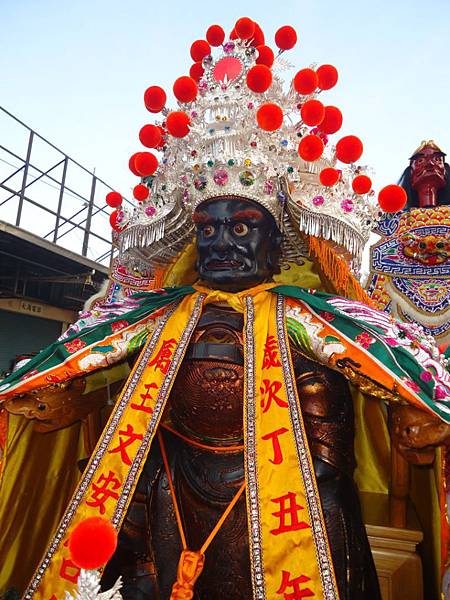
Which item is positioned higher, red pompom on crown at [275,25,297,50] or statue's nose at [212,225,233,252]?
red pompom on crown at [275,25,297,50]

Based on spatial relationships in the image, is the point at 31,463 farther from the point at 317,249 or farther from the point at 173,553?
the point at 317,249

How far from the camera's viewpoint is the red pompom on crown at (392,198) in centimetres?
214

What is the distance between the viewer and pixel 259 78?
2.07m

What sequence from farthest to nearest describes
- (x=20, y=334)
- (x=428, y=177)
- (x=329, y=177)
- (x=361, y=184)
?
(x=20, y=334) < (x=428, y=177) < (x=361, y=184) < (x=329, y=177)

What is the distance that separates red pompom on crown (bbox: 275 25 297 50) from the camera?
2532 millimetres

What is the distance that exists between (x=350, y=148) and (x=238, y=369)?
1.21 m

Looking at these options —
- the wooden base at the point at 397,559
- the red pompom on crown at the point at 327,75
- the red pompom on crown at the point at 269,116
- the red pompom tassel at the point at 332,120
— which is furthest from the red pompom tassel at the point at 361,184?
the wooden base at the point at 397,559

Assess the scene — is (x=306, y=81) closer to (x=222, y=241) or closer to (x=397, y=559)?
(x=222, y=241)

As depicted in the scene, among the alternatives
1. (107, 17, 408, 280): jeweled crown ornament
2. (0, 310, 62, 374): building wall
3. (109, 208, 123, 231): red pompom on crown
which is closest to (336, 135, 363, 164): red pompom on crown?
(107, 17, 408, 280): jeweled crown ornament

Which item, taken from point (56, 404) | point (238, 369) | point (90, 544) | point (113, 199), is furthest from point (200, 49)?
point (90, 544)

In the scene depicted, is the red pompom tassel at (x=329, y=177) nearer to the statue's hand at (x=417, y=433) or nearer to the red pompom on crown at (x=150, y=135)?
the red pompom on crown at (x=150, y=135)

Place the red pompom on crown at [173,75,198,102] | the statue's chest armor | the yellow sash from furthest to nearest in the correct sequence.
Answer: the red pompom on crown at [173,75,198,102] → the statue's chest armor → the yellow sash

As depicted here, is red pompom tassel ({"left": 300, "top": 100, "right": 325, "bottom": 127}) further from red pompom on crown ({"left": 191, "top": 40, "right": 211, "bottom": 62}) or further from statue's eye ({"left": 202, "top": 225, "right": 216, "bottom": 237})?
red pompom on crown ({"left": 191, "top": 40, "right": 211, "bottom": 62})

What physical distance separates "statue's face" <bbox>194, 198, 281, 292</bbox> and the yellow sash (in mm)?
80
